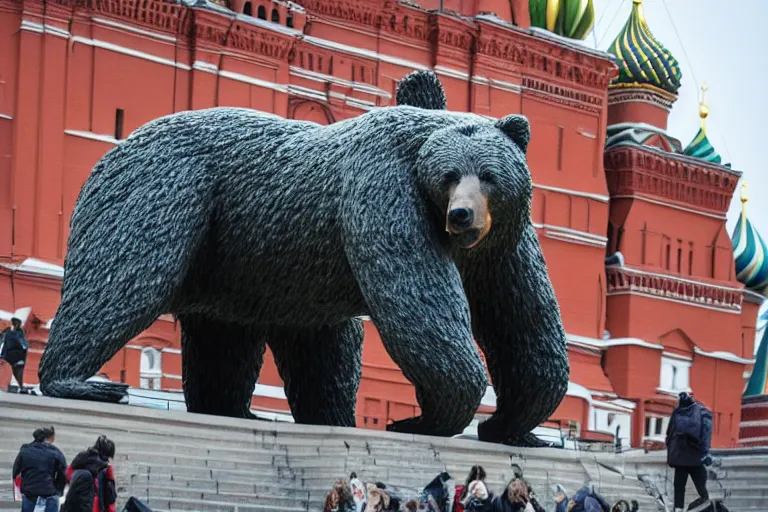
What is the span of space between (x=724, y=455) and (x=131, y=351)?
11427 mm

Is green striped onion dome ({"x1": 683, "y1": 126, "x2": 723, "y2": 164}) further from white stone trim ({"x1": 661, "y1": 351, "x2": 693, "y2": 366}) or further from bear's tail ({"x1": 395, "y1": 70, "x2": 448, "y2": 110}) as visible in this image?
bear's tail ({"x1": 395, "y1": 70, "x2": 448, "y2": 110})

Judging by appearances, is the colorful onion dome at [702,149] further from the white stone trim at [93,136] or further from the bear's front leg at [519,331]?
the bear's front leg at [519,331]

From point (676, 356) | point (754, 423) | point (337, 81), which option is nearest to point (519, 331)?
point (337, 81)

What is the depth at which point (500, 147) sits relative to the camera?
11.1 metres

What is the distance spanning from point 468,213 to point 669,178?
20.1m

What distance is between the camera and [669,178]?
3039cm

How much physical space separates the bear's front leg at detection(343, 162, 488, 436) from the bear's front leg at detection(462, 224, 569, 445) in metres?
0.41

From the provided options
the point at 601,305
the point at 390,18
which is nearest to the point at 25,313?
the point at 390,18

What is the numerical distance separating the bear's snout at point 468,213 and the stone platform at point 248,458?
1173 mm

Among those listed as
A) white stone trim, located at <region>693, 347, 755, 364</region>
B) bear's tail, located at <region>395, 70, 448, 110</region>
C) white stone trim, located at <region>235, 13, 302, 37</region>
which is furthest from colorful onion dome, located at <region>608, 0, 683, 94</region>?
bear's tail, located at <region>395, 70, 448, 110</region>

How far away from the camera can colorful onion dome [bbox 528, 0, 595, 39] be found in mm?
28828

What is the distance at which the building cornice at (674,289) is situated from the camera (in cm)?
2972

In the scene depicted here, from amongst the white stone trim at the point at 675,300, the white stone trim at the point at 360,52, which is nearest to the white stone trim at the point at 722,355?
the white stone trim at the point at 675,300

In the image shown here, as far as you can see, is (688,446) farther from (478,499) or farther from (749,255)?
(749,255)
